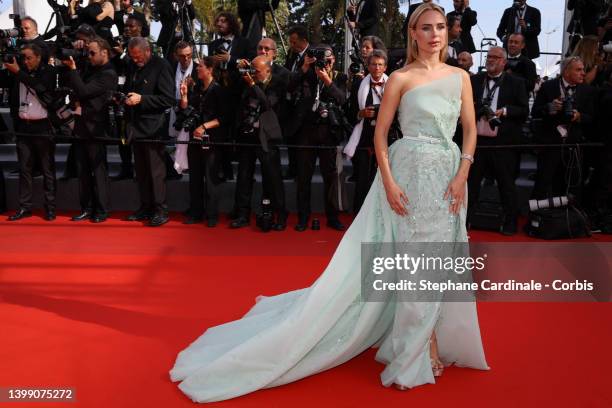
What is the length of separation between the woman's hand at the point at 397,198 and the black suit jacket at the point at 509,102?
11.0 ft

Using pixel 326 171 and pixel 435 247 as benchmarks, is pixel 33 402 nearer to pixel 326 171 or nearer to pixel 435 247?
pixel 435 247

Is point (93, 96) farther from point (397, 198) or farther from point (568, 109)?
point (568, 109)

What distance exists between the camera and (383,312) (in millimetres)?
3105

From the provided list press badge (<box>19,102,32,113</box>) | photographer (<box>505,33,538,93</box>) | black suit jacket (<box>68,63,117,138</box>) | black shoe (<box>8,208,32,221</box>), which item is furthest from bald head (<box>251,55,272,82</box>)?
black shoe (<box>8,208,32,221</box>)

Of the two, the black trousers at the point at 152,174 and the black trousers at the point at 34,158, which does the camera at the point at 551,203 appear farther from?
the black trousers at the point at 34,158

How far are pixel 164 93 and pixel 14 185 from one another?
7.45ft

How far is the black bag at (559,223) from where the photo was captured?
582 cm

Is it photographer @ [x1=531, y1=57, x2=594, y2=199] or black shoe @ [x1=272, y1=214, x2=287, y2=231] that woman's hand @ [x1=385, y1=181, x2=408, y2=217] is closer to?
black shoe @ [x1=272, y1=214, x2=287, y2=231]

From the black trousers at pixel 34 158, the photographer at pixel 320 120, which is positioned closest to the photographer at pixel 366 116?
the photographer at pixel 320 120

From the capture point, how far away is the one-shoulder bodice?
2.83 m

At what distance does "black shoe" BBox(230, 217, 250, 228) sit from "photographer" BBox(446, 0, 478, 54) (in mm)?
3602

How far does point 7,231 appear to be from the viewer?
6.09 m

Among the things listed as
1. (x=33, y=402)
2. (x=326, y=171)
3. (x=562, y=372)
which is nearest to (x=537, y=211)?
(x=326, y=171)

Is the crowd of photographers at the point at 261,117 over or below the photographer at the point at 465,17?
below
